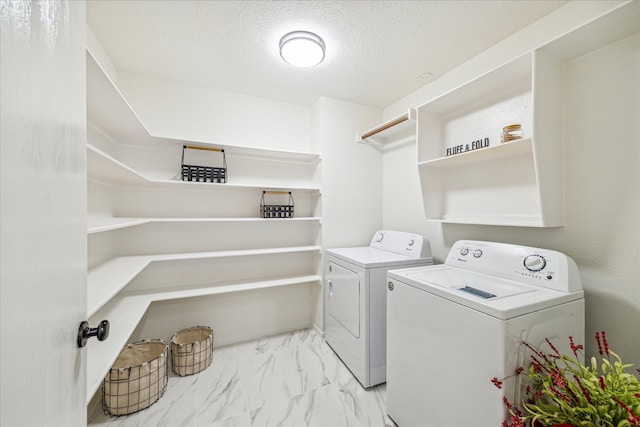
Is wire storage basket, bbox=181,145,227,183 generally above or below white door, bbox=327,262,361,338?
above

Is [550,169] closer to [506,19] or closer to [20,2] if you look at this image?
[506,19]

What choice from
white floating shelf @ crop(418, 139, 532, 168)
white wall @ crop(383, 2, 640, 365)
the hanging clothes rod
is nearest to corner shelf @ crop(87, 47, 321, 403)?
the hanging clothes rod

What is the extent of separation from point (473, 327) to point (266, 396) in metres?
1.55

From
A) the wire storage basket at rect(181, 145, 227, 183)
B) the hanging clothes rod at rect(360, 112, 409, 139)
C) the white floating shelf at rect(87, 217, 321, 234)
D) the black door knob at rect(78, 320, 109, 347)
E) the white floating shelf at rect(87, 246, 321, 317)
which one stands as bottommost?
the white floating shelf at rect(87, 246, 321, 317)

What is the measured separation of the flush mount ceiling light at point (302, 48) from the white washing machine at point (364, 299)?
157 centimetres

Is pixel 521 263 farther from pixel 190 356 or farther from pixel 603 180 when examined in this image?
pixel 190 356

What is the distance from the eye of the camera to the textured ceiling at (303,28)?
1.50m

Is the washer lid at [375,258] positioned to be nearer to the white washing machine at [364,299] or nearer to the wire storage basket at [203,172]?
the white washing machine at [364,299]

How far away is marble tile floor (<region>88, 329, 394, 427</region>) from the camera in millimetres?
1648

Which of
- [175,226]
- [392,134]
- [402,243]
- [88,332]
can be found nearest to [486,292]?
[402,243]

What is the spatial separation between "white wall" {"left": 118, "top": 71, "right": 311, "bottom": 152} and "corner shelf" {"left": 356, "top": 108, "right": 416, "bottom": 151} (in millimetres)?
710

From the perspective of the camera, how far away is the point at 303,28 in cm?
167

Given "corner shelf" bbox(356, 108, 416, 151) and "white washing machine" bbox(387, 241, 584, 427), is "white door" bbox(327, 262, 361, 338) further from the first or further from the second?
"corner shelf" bbox(356, 108, 416, 151)

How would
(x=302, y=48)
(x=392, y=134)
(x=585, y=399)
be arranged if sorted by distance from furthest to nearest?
(x=392, y=134) < (x=302, y=48) < (x=585, y=399)
